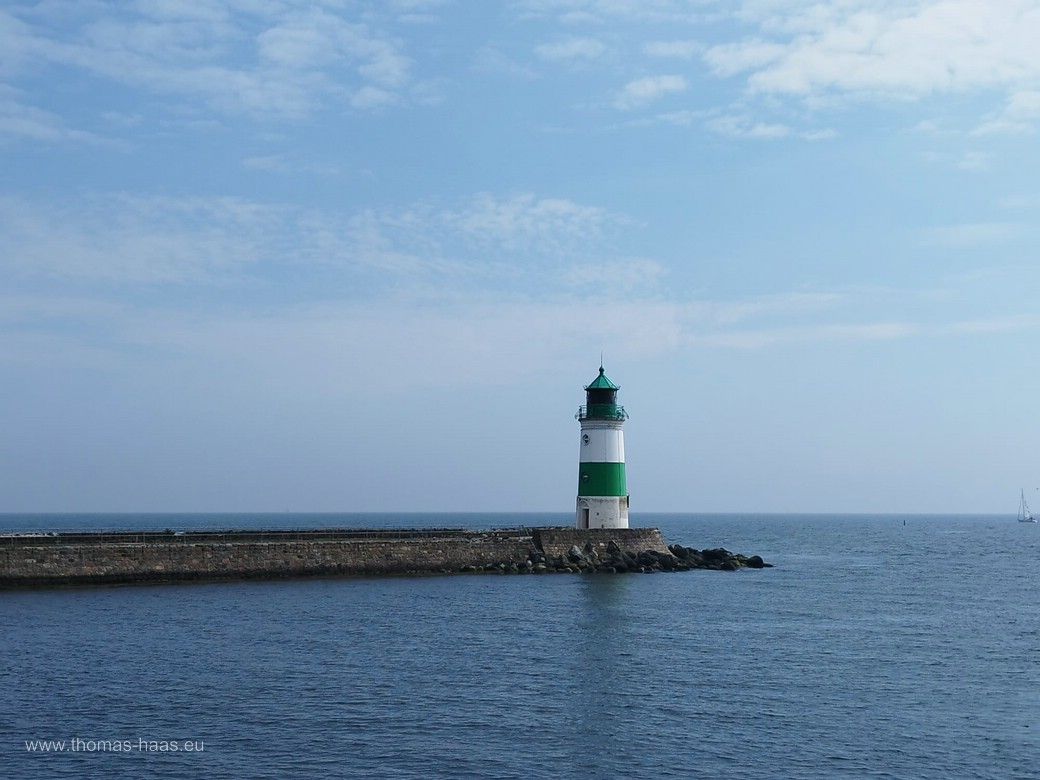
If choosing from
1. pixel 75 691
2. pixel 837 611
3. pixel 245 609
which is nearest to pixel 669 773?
pixel 75 691

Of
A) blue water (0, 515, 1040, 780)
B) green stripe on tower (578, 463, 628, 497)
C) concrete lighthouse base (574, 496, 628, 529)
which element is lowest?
blue water (0, 515, 1040, 780)

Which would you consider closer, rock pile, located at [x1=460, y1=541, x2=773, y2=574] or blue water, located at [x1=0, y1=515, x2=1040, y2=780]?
blue water, located at [x1=0, y1=515, x2=1040, y2=780]

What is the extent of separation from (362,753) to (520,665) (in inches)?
356

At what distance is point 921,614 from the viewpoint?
137 ft

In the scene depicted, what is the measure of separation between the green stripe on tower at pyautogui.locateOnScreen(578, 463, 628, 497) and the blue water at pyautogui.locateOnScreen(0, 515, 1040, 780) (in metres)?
11.4

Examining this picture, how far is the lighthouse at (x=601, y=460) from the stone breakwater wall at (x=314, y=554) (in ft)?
3.77

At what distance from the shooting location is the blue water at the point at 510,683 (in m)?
20.4

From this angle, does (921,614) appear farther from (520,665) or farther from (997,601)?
(520,665)

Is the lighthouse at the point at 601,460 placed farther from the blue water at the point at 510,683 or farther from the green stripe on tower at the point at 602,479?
the blue water at the point at 510,683

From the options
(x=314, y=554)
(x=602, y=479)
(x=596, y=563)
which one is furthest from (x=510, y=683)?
(x=602, y=479)

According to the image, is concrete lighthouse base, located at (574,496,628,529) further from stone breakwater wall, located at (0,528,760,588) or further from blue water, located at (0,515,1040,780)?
blue water, located at (0,515,1040,780)

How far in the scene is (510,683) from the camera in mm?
26734

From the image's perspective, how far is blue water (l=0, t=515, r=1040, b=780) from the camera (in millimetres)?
20422

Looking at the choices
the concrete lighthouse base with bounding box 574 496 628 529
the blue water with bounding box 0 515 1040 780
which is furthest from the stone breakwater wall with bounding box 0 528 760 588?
the blue water with bounding box 0 515 1040 780
